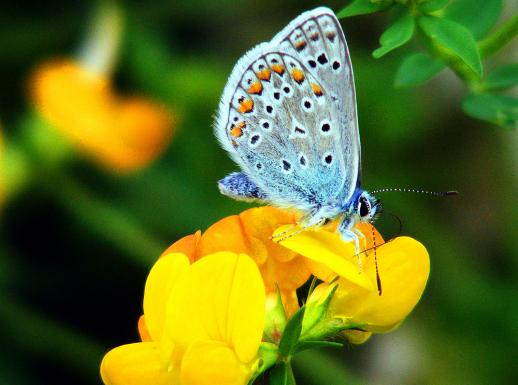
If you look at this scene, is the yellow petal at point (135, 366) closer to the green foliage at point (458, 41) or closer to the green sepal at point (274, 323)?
the green sepal at point (274, 323)

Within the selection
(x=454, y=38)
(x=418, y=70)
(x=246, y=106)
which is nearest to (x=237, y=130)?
(x=246, y=106)

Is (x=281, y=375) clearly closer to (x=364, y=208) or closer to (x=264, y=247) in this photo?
(x=264, y=247)

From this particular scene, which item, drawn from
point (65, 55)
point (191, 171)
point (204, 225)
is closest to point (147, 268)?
point (204, 225)

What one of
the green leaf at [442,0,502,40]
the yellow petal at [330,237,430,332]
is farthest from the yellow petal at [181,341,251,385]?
the green leaf at [442,0,502,40]

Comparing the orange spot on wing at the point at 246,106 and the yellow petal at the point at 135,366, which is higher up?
the orange spot on wing at the point at 246,106

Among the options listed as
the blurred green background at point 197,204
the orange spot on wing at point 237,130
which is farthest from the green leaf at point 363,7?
the blurred green background at point 197,204

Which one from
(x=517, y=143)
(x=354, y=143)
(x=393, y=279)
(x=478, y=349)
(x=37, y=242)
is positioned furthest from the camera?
(x=517, y=143)

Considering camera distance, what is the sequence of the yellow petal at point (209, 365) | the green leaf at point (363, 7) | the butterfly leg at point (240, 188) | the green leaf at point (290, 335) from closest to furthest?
the yellow petal at point (209, 365)
the green leaf at point (290, 335)
the green leaf at point (363, 7)
the butterfly leg at point (240, 188)

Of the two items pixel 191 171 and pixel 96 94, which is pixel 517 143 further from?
pixel 96 94
